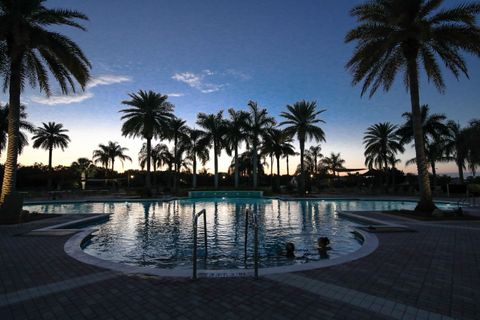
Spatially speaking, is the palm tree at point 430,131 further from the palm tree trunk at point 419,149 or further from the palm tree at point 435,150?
the palm tree trunk at point 419,149

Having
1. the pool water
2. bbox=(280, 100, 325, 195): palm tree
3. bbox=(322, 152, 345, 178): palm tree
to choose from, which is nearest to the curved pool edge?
the pool water

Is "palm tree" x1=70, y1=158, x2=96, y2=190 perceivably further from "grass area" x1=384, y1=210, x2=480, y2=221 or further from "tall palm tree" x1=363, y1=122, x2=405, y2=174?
"grass area" x1=384, y1=210, x2=480, y2=221

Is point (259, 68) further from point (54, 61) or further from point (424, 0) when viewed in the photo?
point (54, 61)

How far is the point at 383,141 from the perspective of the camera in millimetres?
40844

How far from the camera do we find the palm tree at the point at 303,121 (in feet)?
108

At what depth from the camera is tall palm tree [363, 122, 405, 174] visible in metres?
40.2

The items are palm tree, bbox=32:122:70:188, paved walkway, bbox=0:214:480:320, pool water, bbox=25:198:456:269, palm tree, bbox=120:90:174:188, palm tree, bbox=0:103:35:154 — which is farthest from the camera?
palm tree, bbox=32:122:70:188

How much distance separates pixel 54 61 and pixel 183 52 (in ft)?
26.6

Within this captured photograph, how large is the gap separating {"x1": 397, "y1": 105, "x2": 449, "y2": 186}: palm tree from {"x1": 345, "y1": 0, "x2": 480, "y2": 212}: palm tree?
23191mm

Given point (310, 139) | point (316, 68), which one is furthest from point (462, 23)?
point (310, 139)

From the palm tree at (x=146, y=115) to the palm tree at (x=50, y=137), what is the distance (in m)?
19.1

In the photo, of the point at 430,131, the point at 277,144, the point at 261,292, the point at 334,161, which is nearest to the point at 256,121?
the point at 277,144

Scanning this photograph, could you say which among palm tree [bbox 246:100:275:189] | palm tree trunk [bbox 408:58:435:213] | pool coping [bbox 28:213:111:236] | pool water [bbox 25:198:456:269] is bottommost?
pool water [bbox 25:198:456:269]

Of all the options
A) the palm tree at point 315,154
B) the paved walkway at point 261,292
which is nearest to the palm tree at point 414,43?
the paved walkway at point 261,292
